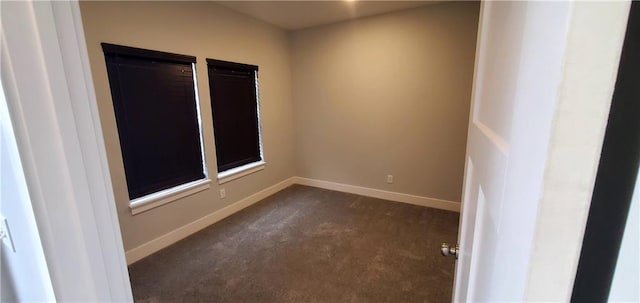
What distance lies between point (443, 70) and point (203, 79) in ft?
8.78

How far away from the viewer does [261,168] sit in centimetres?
359

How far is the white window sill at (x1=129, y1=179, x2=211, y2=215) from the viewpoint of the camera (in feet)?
7.51

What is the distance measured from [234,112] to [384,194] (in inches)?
90.2

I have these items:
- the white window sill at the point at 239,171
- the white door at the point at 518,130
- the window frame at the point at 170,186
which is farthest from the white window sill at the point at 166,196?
the white door at the point at 518,130

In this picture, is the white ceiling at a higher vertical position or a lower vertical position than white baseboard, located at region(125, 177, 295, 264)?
higher

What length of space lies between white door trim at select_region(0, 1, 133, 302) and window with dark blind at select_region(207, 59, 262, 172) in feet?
7.97

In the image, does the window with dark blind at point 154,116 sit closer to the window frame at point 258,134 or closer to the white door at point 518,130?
the window frame at point 258,134

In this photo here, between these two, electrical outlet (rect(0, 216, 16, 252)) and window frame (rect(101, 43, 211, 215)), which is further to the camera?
window frame (rect(101, 43, 211, 215))

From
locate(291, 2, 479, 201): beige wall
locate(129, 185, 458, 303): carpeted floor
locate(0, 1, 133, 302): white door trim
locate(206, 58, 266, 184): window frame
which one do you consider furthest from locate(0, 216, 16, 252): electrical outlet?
locate(291, 2, 479, 201): beige wall

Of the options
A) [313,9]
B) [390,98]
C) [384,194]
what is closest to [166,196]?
[313,9]

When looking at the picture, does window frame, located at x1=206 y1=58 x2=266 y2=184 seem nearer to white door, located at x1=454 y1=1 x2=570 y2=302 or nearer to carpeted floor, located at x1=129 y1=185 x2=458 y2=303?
carpeted floor, located at x1=129 y1=185 x2=458 y2=303

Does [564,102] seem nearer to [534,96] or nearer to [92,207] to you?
[534,96]

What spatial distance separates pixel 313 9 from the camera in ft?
9.64

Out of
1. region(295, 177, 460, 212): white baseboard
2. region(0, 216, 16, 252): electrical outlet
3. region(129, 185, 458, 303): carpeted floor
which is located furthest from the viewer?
region(295, 177, 460, 212): white baseboard
